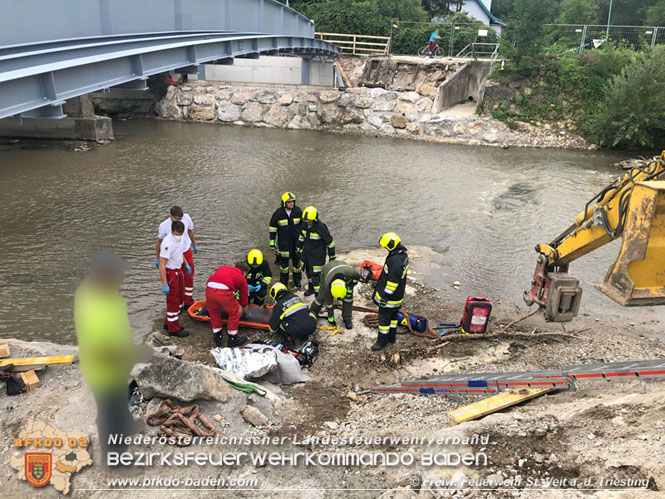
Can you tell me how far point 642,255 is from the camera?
493 cm

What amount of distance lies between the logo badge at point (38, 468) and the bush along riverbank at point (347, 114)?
70.5ft

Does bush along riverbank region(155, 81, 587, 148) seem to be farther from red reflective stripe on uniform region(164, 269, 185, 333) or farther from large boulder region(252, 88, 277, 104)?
red reflective stripe on uniform region(164, 269, 185, 333)

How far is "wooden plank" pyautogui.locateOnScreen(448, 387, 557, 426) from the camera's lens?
15.5 ft

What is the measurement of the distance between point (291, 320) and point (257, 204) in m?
7.11

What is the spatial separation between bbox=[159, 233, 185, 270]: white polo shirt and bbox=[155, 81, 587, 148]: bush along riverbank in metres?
18.6

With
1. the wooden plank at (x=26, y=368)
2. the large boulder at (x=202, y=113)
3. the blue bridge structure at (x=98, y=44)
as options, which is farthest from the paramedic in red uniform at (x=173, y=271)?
the large boulder at (x=202, y=113)

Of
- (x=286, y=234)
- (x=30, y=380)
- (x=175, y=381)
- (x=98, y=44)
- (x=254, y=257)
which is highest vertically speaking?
(x=98, y=44)

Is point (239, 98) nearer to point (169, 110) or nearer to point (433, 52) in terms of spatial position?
point (169, 110)

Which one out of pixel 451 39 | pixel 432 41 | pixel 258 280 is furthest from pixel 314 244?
pixel 451 39

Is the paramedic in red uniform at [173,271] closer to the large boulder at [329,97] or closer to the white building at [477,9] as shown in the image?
the large boulder at [329,97]

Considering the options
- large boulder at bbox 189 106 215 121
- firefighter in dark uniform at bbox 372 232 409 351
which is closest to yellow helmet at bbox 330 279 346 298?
firefighter in dark uniform at bbox 372 232 409 351

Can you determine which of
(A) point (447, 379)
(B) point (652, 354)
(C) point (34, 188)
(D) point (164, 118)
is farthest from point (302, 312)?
(D) point (164, 118)

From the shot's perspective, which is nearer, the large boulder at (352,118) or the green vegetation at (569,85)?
the green vegetation at (569,85)

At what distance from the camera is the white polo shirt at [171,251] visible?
652 centimetres
